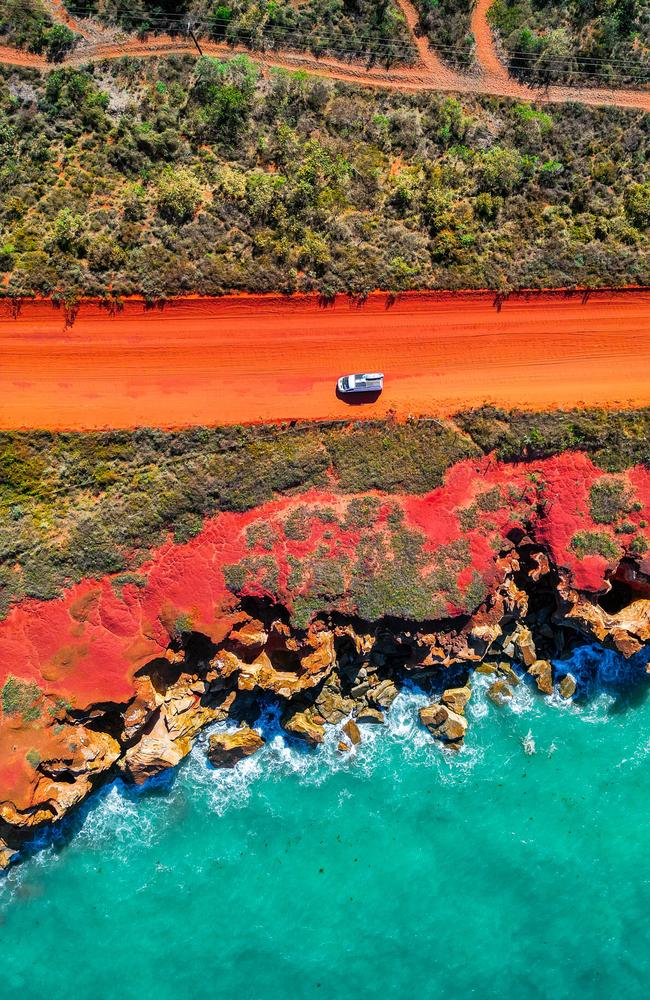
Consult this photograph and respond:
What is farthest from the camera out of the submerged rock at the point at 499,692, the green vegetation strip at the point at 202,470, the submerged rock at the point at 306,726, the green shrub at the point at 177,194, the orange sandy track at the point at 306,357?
the submerged rock at the point at 499,692

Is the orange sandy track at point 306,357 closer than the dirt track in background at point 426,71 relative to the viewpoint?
Yes

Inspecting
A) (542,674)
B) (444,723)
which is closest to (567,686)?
(542,674)

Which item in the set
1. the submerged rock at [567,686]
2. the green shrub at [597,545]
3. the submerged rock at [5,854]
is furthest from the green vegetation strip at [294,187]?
the submerged rock at [5,854]

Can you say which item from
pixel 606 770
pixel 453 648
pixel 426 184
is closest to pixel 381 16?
pixel 426 184

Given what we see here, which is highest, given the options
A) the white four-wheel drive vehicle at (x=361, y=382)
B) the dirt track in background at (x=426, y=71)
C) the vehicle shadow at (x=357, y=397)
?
the dirt track in background at (x=426, y=71)

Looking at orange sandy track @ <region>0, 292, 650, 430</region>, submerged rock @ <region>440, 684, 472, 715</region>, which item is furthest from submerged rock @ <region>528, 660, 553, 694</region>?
orange sandy track @ <region>0, 292, 650, 430</region>

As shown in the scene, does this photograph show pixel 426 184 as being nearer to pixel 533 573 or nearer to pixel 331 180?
pixel 331 180

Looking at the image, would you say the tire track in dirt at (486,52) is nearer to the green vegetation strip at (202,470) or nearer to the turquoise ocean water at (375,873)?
the green vegetation strip at (202,470)
